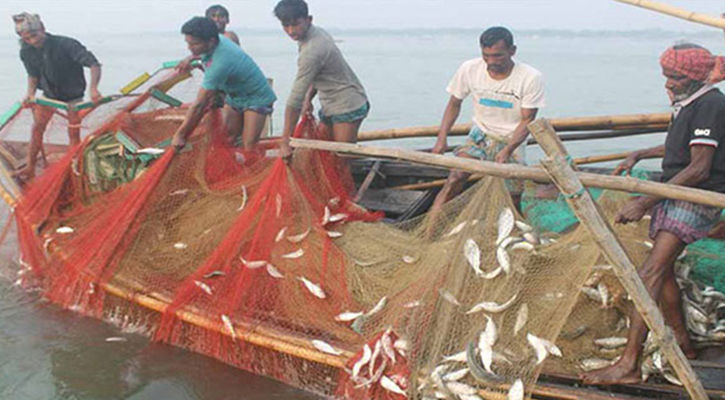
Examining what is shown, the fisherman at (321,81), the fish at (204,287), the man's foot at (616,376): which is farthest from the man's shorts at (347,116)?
the man's foot at (616,376)

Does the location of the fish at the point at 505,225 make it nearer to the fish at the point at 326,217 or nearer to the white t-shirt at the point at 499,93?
the white t-shirt at the point at 499,93

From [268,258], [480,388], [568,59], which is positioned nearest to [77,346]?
[268,258]

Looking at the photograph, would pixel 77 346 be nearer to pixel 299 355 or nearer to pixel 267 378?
pixel 267 378

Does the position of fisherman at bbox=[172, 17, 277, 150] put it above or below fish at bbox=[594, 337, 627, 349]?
above

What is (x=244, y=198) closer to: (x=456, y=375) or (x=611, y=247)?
(x=456, y=375)

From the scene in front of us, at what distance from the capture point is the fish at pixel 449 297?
16.3 ft

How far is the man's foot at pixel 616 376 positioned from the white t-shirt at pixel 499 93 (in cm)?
245

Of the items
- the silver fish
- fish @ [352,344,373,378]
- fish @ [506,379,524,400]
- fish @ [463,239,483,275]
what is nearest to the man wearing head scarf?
the silver fish

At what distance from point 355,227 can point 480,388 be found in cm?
209

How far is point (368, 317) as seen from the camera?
17.3 ft

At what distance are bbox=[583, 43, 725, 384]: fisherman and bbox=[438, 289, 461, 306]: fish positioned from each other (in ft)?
3.04

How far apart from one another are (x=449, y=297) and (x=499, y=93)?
2.18 metres

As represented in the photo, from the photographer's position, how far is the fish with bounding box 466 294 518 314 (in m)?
4.84

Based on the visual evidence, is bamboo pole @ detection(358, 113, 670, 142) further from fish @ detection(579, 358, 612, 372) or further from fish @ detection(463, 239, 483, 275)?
fish @ detection(579, 358, 612, 372)
